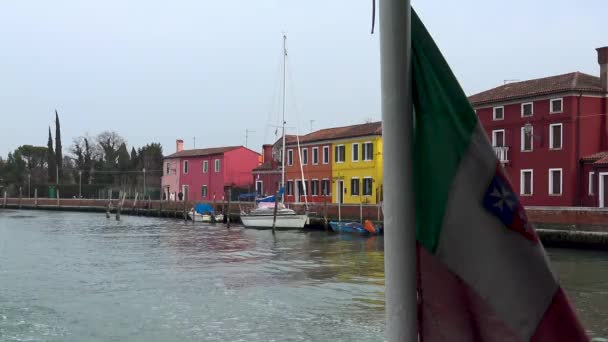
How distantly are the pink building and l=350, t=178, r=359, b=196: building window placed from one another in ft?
52.0

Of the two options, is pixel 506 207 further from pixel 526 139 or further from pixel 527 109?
pixel 527 109

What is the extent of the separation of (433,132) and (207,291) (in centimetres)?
1495

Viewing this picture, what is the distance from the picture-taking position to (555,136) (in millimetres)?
31266

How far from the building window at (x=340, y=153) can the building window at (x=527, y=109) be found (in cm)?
1456

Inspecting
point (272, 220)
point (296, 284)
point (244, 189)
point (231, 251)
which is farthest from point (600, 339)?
point (244, 189)

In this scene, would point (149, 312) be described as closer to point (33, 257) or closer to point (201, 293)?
point (201, 293)

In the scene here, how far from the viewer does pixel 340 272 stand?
1984 centimetres

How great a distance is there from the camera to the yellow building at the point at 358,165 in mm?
41438

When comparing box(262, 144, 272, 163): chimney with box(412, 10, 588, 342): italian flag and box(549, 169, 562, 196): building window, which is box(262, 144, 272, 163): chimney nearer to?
box(549, 169, 562, 196): building window

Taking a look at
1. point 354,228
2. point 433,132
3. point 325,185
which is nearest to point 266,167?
point 325,185

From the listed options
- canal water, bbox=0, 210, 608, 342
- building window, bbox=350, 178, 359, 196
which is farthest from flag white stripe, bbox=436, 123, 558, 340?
building window, bbox=350, 178, 359, 196

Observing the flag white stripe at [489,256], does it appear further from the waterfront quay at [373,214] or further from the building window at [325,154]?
the building window at [325,154]

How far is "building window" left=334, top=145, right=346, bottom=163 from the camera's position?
44781 mm

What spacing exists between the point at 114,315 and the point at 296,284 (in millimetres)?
5557
